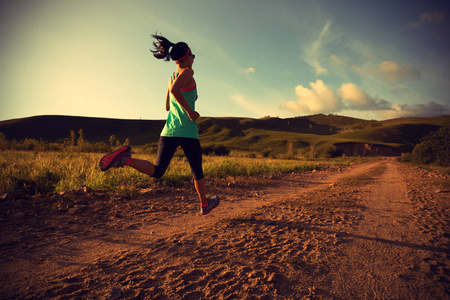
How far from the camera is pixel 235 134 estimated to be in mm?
98875

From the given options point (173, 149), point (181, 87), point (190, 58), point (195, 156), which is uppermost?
point (190, 58)

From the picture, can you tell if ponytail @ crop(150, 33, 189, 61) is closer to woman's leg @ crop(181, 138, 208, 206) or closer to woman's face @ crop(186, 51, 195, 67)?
woman's face @ crop(186, 51, 195, 67)

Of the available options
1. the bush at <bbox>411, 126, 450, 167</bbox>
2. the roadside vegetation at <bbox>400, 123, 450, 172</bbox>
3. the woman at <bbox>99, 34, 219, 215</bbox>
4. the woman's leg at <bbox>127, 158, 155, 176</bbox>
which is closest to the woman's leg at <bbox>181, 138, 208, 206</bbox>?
the woman at <bbox>99, 34, 219, 215</bbox>

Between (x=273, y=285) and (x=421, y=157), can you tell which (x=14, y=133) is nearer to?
(x=273, y=285)

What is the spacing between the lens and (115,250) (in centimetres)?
238

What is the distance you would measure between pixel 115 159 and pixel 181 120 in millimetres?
1090

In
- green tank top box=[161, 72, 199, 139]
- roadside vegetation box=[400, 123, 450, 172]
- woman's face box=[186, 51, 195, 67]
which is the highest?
woman's face box=[186, 51, 195, 67]

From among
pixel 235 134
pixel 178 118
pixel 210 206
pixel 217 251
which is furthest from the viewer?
pixel 235 134

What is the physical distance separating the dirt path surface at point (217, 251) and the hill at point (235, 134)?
5418cm

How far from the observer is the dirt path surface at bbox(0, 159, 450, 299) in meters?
1.71

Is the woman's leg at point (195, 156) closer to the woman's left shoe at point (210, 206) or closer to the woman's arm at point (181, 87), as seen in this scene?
the woman's left shoe at point (210, 206)

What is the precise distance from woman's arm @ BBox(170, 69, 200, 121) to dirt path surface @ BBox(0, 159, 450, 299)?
1.79 metres

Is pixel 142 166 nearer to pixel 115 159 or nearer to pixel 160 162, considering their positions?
pixel 160 162

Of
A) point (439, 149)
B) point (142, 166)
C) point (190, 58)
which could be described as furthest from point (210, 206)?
point (439, 149)
